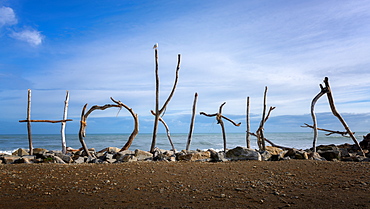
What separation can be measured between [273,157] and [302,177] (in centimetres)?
361

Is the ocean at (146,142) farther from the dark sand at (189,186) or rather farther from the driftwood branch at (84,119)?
the dark sand at (189,186)

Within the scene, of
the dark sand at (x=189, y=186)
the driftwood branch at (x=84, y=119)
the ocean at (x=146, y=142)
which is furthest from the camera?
the ocean at (x=146, y=142)

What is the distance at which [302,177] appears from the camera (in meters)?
7.37

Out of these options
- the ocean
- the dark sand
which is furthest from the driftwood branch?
the ocean

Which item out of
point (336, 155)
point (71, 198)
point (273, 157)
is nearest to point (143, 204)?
point (71, 198)

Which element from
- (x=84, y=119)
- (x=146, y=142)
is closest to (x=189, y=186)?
(x=84, y=119)

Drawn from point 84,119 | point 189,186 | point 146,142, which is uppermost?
point 84,119

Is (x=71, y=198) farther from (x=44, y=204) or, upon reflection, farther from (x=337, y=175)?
(x=337, y=175)

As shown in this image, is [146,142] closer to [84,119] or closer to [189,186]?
[84,119]

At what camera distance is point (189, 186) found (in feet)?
20.7

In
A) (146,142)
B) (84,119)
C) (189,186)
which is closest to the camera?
(189,186)

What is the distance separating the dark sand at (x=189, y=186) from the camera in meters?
5.24

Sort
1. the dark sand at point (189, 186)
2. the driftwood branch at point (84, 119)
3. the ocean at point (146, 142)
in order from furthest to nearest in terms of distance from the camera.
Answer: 1. the ocean at point (146, 142)
2. the driftwood branch at point (84, 119)
3. the dark sand at point (189, 186)

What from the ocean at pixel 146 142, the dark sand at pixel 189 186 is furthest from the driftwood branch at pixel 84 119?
the ocean at pixel 146 142
